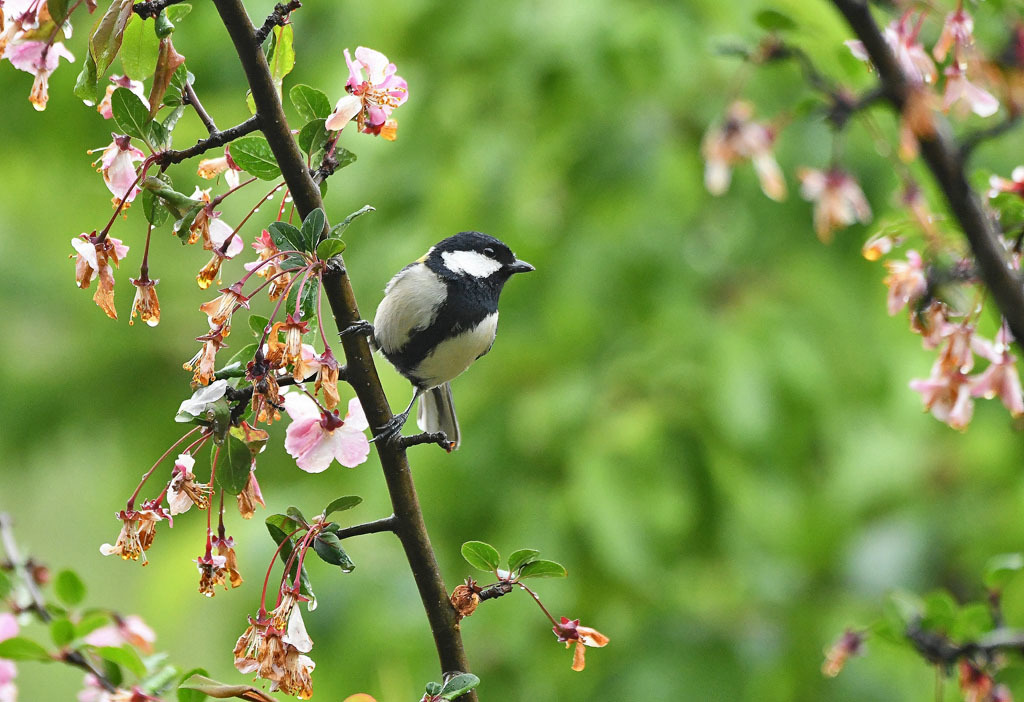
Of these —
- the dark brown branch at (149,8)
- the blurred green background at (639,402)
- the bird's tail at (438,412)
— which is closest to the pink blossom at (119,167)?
the dark brown branch at (149,8)

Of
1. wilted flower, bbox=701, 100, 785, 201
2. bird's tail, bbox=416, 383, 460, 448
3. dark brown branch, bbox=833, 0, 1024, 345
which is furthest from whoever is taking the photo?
bird's tail, bbox=416, 383, 460, 448

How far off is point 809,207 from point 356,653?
1721mm

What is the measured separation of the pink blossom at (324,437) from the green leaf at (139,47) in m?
0.31

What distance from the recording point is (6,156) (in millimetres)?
4125

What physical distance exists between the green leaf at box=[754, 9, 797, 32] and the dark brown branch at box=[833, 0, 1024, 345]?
0.39 m

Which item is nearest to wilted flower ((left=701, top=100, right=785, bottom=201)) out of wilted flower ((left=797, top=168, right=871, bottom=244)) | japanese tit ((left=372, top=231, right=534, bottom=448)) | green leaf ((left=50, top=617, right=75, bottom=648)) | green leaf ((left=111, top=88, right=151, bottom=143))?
wilted flower ((left=797, top=168, right=871, bottom=244))

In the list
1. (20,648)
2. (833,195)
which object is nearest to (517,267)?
(833,195)

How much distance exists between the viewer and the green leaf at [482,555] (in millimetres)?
904

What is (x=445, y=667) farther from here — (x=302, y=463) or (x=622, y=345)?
(x=622, y=345)

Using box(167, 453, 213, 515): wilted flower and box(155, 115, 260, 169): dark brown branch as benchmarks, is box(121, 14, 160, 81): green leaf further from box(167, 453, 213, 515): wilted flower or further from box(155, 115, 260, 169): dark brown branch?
box(167, 453, 213, 515): wilted flower

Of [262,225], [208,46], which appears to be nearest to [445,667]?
[262,225]

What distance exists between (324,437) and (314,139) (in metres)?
0.26

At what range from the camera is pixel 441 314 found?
166 cm

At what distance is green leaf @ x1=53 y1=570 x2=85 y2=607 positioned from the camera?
100 cm
